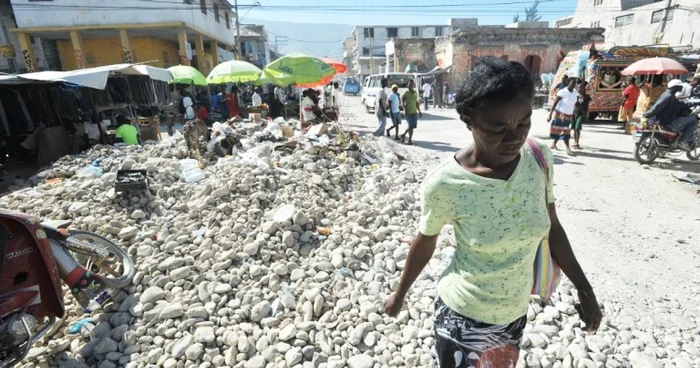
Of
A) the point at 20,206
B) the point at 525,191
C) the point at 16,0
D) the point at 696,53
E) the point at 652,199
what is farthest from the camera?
the point at 16,0

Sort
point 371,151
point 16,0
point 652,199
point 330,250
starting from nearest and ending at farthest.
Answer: point 330,250, point 652,199, point 371,151, point 16,0

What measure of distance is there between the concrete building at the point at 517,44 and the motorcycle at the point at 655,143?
54.9ft

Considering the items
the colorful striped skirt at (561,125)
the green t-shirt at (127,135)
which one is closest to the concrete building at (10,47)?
the green t-shirt at (127,135)

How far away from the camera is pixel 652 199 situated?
5.22 m

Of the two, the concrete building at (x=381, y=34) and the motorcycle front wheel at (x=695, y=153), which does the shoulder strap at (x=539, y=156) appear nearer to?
the motorcycle front wheel at (x=695, y=153)

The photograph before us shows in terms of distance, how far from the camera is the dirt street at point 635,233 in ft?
9.23

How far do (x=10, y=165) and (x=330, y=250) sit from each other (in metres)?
8.98

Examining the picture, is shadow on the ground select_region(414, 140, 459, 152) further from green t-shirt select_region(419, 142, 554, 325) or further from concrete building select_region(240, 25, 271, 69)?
concrete building select_region(240, 25, 271, 69)

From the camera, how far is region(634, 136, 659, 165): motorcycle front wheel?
6.77 m

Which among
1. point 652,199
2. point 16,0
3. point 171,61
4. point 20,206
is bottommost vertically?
point 652,199

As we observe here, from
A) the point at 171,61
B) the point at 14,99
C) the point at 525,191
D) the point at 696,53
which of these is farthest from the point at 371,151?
the point at 171,61

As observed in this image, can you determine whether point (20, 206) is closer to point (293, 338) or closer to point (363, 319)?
point (293, 338)

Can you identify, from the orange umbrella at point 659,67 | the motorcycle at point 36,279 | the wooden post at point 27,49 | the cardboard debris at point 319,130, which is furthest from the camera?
the wooden post at point 27,49

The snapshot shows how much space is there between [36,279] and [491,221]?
2.98 metres
